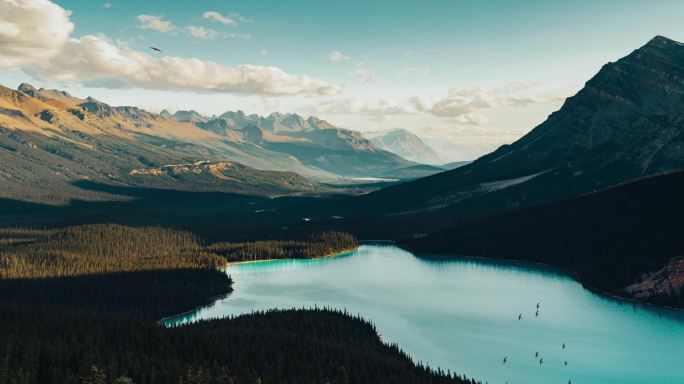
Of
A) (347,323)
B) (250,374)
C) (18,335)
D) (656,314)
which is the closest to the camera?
(250,374)

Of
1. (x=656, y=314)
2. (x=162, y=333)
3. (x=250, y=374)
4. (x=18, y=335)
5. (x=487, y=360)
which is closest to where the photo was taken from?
(x=250, y=374)

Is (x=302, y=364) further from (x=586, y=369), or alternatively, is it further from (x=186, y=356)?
(x=586, y=369)

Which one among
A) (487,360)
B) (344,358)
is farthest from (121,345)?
(487,360)

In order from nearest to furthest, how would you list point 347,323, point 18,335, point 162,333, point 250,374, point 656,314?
1. point 250,374
2. point 18,335
3. point 162,333
4. point 347,323
5. point 656,314

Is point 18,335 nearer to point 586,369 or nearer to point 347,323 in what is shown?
point 347,323

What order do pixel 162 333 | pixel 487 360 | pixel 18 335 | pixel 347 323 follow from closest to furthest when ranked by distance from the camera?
pixel 18 335 < pixel 162 333 < pixel 487 360 < pixel 347 323

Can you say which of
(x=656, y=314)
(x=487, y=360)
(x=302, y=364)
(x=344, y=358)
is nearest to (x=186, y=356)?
(x=302, y=364)

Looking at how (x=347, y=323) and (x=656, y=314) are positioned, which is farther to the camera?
(x=656, y=314)
